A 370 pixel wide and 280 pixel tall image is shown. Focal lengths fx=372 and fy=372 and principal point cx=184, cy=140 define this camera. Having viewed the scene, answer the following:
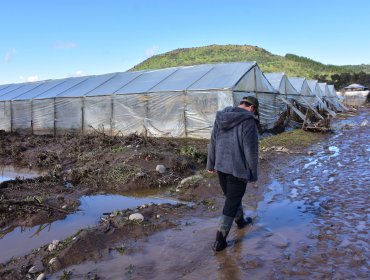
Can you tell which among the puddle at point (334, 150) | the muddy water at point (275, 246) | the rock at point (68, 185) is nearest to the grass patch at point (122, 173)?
the rock at point (68, 185)

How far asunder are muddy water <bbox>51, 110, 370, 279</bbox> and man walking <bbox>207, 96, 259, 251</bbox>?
393 mm

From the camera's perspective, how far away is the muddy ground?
153 inches

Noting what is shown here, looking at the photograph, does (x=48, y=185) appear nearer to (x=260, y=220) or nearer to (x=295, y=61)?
(x=260, y=220)

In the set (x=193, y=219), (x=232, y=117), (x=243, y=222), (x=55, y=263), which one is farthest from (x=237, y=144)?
(x=55, y=263)

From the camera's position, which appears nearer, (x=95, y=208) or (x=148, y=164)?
(x=95, y=208)

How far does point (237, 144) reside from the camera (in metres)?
4.39

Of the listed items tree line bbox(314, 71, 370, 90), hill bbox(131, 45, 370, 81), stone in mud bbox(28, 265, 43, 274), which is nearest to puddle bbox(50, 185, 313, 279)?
stone in mud bbox(28, 265, 43, 274)

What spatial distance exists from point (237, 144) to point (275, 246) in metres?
1.26

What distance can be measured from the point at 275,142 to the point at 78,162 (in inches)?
252

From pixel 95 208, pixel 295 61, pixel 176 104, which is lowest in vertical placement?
pixel 95 208

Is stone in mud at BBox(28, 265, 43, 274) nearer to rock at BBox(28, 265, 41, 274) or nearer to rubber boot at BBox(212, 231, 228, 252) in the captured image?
rock at BBox(28, 265, 41, 274)

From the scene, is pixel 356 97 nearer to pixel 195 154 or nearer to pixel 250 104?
pixel 195 154

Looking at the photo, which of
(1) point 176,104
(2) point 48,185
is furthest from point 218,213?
(1) point 176,104

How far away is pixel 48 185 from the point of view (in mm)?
7660
